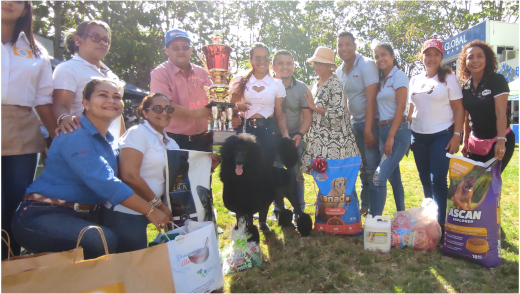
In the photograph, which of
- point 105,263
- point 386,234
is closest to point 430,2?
point 386,234

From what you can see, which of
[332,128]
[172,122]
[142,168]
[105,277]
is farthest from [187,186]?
[332,128]

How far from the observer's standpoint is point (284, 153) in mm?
3041

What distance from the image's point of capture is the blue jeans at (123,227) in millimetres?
1966

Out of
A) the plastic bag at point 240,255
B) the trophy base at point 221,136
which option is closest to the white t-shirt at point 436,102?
the trophy base at point 221,136

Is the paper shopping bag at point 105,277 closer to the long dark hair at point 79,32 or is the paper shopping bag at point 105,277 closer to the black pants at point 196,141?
the black pants at point 196,141

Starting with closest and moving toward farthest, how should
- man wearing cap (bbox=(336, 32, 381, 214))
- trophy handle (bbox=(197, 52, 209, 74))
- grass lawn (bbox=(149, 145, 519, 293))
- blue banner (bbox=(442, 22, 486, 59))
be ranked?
1. grass lawn (bbox=(149, 145, 519, 293))
2. trophy handle (bbox=(197, 52, 209, 74))
3. man wearing cap (bbox=(336, 32, 381, 214))
4. blue banner (bbox=(442, 22, 486, 59))

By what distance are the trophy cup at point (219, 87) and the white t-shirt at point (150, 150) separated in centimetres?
51

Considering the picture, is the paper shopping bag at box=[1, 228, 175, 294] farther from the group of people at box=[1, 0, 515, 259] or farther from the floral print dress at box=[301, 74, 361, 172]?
the floral print dress at box=[301, 74, 361, 172]

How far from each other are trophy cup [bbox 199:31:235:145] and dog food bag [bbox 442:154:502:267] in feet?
6.02

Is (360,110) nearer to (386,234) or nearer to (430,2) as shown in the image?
(386,234)

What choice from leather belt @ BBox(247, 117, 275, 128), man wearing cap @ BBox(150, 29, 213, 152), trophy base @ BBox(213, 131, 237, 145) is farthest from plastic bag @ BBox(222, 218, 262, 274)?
leather belt @ BBox(247, 117, 275, 128)

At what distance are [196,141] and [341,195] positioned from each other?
1.46 m

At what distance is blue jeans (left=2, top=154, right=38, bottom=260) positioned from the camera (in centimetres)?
174

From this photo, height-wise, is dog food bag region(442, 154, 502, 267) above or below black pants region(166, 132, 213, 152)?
below
